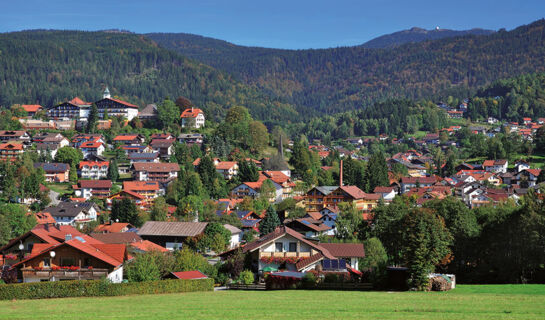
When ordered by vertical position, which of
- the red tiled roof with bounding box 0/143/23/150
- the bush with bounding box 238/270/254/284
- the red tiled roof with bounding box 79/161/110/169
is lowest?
the red tiled roof with bounding box 79/161/110/169

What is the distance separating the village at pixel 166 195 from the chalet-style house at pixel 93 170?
6.0 inches

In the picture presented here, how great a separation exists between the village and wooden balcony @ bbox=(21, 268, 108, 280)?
5 centimetres

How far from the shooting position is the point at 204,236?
6006cm

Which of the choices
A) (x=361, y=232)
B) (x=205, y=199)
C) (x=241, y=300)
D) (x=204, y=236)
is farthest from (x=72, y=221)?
(x=241, y=300)

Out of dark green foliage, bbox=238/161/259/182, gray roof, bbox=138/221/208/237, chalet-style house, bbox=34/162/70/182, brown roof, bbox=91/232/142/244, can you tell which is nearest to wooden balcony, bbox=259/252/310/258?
brown roof, bbox=91/232/142/244

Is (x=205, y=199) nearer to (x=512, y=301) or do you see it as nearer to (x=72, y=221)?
(x=72, y=221)

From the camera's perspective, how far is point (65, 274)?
33.8 metres

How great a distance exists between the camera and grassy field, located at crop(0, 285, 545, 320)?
21.7 m

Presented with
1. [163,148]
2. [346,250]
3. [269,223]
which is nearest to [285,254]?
[346,250]

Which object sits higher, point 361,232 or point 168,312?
point 168,312

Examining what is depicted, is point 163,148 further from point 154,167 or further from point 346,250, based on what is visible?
point 346,250

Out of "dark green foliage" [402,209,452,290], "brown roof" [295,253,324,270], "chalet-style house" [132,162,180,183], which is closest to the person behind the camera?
"dark green foliage" [402,209,452,290]

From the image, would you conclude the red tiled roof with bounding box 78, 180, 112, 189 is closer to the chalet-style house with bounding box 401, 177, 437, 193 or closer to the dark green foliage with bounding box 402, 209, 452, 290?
the chalet-style house with bounding box 401, 177, 437, 193

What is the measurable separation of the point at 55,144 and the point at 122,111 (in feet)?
81.1
